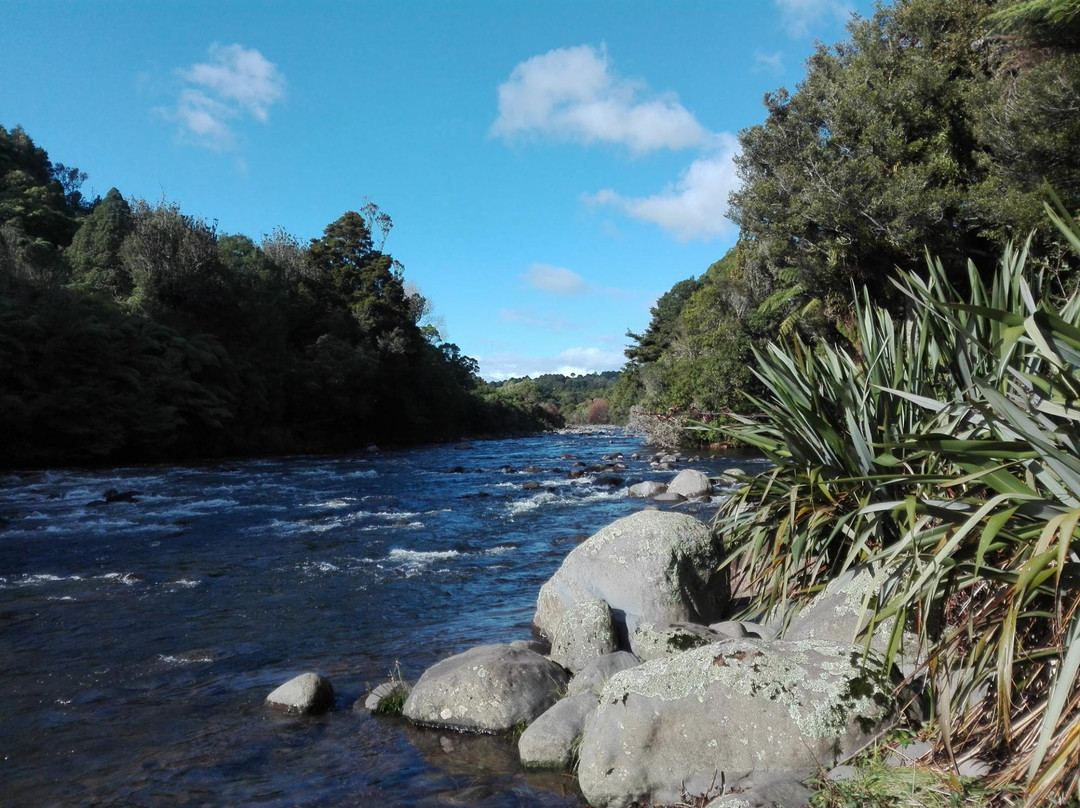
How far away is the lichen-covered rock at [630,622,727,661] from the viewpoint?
5.20 meters

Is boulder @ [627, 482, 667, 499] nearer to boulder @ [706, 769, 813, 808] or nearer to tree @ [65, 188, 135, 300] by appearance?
boulder @ [706, 769, 813, 808]

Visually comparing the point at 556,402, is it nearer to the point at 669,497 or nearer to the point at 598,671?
the point at 669,497

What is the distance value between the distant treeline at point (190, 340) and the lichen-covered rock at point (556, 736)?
81.2 ft

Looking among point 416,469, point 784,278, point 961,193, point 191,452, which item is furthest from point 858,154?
point 191,452

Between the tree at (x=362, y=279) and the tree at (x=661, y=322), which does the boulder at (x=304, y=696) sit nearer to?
the tree at (x=362, y=279)

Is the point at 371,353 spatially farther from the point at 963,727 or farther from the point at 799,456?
the point at 963,727

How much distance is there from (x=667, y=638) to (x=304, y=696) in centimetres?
272

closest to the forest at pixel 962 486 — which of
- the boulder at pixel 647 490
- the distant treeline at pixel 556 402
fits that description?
the boulder at pixel 647 490

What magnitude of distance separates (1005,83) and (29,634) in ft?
68.5

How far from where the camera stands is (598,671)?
524 cm

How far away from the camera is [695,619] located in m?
6.45

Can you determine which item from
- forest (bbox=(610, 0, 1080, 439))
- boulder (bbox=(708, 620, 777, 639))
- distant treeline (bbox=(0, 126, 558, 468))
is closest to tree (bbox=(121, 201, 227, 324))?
distant treeline (bbox=(0, 126, 558, 468))

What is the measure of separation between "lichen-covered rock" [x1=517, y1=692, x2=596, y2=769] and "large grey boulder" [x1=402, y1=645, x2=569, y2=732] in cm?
36

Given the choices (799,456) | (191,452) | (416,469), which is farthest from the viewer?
(191,452)
